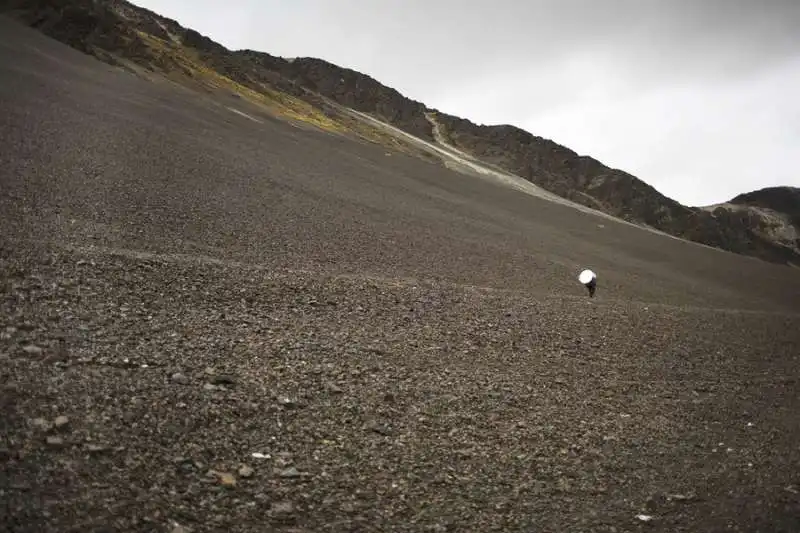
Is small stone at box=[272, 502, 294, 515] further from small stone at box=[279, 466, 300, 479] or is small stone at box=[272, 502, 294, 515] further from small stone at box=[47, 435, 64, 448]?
small stone at box=[47, 435, 64, 448]

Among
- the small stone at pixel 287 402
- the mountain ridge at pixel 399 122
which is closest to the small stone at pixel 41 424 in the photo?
the small stone at pixel 287 402

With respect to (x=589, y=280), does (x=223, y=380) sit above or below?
below

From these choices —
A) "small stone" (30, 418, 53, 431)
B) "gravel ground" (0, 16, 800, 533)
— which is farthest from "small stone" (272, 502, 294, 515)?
"small stone" (30, 418, 53, 431)

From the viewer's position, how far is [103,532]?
3.28 m

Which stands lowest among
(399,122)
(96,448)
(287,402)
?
(96,448)

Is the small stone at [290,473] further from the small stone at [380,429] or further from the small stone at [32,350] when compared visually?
the small stone at [32,350]

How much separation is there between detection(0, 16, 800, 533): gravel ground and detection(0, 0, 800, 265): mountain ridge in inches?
1347

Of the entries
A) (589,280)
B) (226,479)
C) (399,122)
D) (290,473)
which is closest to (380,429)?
(290,473)

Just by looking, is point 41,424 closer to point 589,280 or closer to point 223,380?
point 223,380

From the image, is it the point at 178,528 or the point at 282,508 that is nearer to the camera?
the point at 178,528

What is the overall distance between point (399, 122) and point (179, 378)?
9568 cm

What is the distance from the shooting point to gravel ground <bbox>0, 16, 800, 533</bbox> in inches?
163

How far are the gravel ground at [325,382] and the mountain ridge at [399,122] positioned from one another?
112 feet

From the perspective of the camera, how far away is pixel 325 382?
20.9 ft
